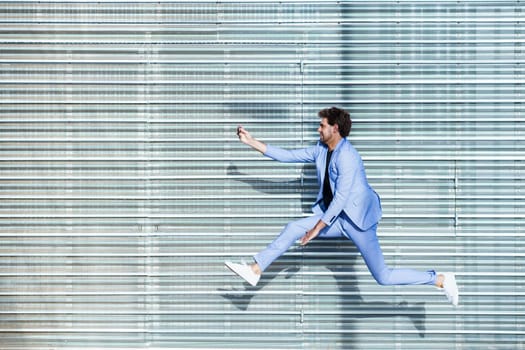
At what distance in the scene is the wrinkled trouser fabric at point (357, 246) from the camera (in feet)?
20.4

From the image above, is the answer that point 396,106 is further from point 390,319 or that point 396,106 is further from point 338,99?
point 390,319

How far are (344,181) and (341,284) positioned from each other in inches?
44.8

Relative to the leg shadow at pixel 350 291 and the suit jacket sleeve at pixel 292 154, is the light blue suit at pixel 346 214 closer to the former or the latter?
the suit jacket sleeve at pixel 292 154

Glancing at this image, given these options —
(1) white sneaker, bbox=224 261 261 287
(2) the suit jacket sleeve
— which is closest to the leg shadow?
(1) white sneaker, bbox=224 261 261 287

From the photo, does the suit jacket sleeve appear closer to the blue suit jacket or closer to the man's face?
the blue suit jacket

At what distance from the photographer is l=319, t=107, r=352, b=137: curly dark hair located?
623 cm

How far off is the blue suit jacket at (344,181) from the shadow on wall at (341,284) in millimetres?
433

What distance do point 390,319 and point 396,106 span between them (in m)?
1.84

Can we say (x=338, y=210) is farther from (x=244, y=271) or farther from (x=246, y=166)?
(x=246, y=166)

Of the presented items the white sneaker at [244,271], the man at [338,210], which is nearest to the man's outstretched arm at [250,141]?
the man at [338,210]

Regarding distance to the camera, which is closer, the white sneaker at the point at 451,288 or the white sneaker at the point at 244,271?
the white sneaker at the point at 244,271

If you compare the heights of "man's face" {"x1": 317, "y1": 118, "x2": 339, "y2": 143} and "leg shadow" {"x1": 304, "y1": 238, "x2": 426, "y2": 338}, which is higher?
"man's face" {"x1": 317, "y1": 118, "x2": 339, "y2": 143}

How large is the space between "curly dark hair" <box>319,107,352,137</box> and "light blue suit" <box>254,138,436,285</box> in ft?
0.30

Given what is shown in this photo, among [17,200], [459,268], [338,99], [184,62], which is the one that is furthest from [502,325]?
[17,200]
